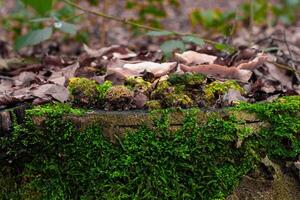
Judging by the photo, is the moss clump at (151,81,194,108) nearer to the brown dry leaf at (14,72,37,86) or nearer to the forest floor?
the forest floor

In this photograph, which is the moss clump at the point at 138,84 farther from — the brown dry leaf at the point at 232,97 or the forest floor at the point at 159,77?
the brown dry leaf at the point at 232,97

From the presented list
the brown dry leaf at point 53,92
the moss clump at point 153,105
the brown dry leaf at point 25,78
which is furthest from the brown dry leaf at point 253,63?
the brown dry leaf at point 25,78

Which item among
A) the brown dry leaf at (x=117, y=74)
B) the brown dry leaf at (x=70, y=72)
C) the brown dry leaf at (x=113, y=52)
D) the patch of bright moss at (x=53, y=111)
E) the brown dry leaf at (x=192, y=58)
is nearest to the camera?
the patch of bright moss at (x=53, y=111)

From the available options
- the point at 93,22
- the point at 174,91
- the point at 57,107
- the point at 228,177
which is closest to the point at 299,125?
the point at 228,177

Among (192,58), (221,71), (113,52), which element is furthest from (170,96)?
(113,52)

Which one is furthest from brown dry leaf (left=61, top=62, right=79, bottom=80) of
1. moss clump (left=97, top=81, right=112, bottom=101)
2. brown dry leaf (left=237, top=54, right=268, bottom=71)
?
brown dry leaf (left=237, top=54, right=268, bottom=71)

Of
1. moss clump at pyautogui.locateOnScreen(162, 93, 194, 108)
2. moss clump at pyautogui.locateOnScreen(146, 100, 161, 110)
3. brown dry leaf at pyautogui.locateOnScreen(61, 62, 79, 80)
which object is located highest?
moss clump at pyautogui.locateOnScreen(162, 93, 194, 108)

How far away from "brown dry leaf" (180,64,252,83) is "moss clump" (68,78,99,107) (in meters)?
0.46

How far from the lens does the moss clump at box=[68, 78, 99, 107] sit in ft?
5.71

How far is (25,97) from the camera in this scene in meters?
1.74

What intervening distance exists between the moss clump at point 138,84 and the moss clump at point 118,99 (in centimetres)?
9

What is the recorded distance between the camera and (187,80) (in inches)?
73.3

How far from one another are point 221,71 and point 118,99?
52 cm

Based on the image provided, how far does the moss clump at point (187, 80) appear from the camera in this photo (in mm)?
1852
